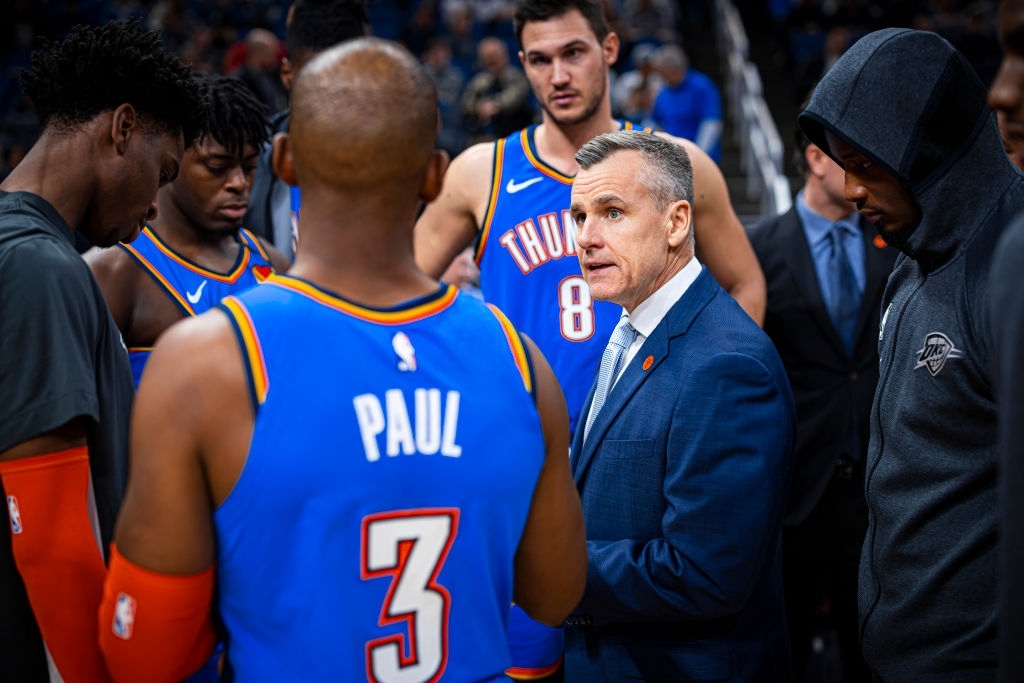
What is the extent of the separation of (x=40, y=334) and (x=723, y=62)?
45.0 ft

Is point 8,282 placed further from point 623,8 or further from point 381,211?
point 623,8

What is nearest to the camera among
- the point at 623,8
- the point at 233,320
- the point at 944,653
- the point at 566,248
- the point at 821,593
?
the point at 233,320

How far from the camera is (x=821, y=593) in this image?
392cm

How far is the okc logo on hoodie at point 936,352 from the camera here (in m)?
2.03

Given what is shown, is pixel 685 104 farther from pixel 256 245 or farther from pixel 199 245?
pixel 199 245

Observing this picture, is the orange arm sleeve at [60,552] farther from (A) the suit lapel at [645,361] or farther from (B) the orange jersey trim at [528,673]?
(B) the orange jersey trim at [528,673]

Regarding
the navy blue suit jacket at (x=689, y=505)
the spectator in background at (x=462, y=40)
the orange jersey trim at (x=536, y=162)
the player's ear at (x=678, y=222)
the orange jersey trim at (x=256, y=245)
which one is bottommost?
the navy blue suit jacket at (x=689, y=505)

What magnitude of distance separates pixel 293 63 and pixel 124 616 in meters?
3.19

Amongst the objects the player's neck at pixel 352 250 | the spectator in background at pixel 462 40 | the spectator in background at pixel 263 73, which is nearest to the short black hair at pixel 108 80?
the player's neck at pixel 352 250

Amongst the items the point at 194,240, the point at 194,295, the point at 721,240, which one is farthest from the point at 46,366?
the point at 721,240

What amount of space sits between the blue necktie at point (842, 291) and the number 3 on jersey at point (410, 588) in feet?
8.45

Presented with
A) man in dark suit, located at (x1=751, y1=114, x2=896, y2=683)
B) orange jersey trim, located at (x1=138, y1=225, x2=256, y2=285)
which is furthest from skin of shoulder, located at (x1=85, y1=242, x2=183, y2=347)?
man in dark suit, located at (x1=751, y1=114, x2=896, y2=683)

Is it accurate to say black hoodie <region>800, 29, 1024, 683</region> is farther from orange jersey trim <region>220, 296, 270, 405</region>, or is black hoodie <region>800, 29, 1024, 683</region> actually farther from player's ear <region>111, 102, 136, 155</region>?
player's ear <region>111, 102, 136, 155</region>

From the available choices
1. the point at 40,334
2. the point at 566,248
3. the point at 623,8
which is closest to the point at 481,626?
the point at 40,334
